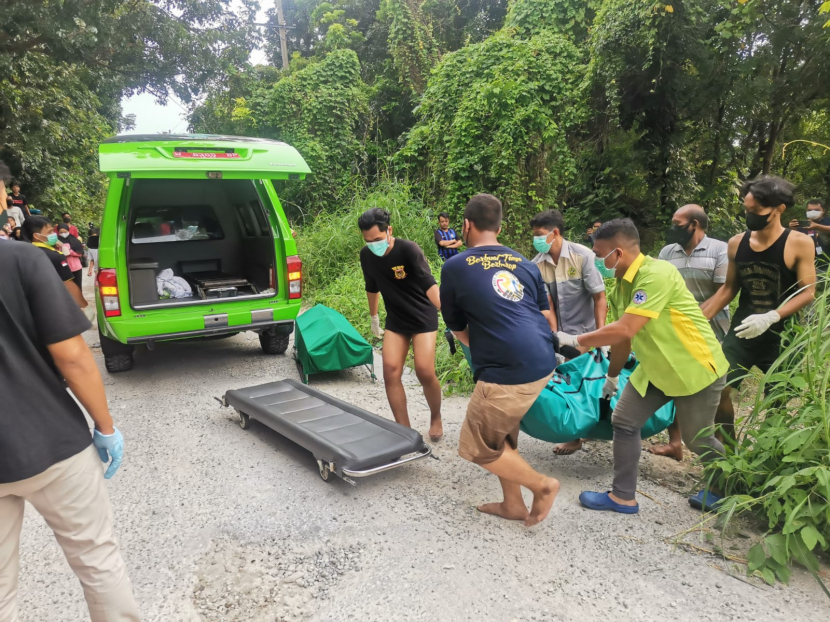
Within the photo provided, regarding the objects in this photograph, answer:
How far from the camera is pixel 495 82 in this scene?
10211 mm

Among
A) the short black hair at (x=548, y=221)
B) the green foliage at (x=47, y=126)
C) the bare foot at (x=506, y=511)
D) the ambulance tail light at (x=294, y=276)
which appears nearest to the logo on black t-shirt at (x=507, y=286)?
the bare foot at (x=506, y=511)

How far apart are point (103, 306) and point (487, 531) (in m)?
4.21

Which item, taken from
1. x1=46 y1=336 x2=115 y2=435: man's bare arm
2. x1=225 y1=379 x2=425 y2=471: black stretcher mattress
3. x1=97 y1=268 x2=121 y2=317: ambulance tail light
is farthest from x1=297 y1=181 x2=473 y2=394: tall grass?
x1=46 y1=336 x2=115 y2=435: man's bare arm

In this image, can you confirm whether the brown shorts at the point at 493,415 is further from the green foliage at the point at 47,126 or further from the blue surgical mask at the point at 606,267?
the green foliage at the point at 47,126

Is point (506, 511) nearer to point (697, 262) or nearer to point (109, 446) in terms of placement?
point (109, 446)

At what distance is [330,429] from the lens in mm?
3979

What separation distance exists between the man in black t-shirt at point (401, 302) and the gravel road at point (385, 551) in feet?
1.98

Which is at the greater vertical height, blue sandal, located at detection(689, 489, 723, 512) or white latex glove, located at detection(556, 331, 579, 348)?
white latex glove, located at detection(556, 331, 579, 348)

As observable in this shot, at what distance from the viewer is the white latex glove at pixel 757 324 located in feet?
11.0

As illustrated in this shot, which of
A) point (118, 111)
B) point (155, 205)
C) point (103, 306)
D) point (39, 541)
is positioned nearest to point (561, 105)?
point (155, 205)

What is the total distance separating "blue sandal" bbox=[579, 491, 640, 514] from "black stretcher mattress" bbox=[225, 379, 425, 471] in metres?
1.07

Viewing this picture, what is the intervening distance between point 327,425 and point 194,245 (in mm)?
4214

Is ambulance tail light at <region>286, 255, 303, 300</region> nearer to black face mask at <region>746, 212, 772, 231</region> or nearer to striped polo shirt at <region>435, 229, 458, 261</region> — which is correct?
striped polo shirt at <region>435, 229, 458, 261</region>

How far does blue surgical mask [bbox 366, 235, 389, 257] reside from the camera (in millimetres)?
4141
